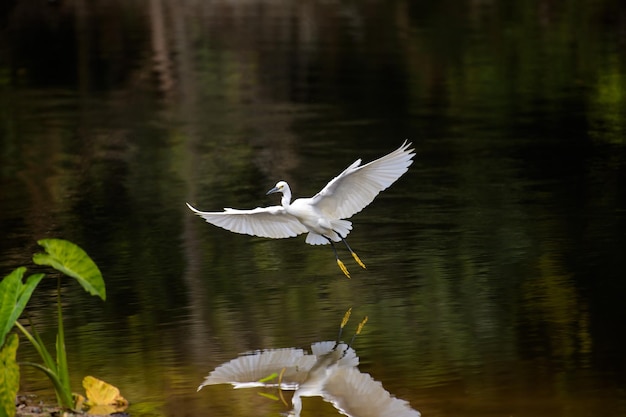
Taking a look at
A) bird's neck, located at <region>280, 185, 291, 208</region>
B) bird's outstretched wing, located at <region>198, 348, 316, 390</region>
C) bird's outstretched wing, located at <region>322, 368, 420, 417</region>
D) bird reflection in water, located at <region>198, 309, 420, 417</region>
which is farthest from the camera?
bird's neck, located at <region>280, 185, 291, 208</region>

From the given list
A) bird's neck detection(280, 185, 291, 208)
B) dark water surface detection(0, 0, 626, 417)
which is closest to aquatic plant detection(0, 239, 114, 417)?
dark water surface detection(0, 0, 626, 417)

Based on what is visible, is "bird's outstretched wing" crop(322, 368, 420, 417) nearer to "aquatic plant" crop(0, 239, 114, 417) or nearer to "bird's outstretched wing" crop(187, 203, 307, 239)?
"aquatic plant" crop(0, 239, 114, 417)

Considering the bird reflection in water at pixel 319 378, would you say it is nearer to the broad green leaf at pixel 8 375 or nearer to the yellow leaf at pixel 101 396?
the yellow leaf at pixel 101 396

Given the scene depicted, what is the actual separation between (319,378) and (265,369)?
1.30 feet

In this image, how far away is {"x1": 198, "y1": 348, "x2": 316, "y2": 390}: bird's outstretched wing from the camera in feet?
25.8

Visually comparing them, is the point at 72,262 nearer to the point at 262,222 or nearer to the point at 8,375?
the point at 8,375

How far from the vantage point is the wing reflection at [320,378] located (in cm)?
734

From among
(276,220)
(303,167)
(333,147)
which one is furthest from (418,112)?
(276,220)

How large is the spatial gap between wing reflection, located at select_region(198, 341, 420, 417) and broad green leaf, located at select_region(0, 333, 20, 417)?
155 cm

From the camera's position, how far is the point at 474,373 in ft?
25.7

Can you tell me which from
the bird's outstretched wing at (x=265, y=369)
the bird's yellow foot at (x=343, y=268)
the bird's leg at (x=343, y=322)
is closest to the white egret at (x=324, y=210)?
the bird's yellow foot at (x=343, y=268)

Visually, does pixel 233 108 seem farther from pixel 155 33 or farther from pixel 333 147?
pixel 155 33

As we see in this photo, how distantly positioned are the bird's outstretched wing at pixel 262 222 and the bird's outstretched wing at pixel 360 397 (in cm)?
177

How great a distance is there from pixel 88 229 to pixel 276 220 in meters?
3.82
